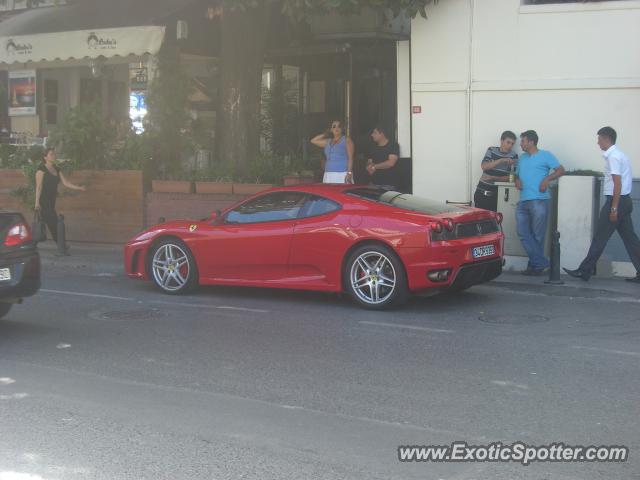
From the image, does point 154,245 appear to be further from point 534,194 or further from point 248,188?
point 534,194

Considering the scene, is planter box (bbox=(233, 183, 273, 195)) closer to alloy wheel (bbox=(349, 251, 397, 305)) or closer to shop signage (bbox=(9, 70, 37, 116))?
alloy wheel (bbox=(349, 251, 397, 305))

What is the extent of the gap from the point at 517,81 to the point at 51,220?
810 centimetres

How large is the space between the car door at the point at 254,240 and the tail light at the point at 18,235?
2.57 metres

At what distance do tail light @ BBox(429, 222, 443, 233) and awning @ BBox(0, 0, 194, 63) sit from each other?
7.69 m

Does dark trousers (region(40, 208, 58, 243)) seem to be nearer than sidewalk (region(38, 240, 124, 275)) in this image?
No

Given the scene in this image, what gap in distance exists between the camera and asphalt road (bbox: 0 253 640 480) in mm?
5156

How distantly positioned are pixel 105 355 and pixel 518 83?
793cm

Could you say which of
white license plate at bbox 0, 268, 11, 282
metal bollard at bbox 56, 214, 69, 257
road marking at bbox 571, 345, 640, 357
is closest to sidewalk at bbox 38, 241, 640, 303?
metal bollard at bbox 56, 214, 69, 257

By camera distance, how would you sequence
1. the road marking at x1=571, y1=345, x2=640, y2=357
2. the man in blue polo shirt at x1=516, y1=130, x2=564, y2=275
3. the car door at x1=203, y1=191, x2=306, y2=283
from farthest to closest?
the man in blue polo shirt at x1=516, y1=130, x2=564, y2=275, the car door at x1=203, y1=191, x2=306, y2=283, the road marking at x1=571, y1=345, x2=640, y2=357

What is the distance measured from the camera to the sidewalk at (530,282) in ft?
35.8

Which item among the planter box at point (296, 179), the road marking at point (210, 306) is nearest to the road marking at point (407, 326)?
the road marking at point (210, 306)

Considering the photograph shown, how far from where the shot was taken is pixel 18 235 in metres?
8.59

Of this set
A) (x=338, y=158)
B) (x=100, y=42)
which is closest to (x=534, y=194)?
(x=338, y=158)

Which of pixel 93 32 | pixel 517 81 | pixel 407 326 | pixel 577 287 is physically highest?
pixel 93 32
